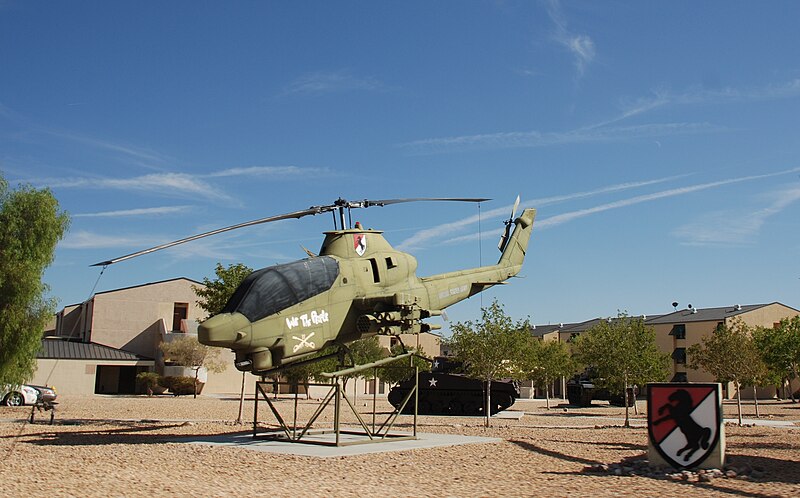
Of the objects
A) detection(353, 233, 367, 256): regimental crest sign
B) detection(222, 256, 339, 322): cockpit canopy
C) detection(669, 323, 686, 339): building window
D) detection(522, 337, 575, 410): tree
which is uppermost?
detection(669, 323, 686, 339): building window

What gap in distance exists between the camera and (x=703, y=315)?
65750 millimetres

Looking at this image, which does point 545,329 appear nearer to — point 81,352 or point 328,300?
point 81,352

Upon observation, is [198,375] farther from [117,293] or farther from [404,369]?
[404,369]

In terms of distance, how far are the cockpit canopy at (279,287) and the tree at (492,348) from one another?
9.81 meters

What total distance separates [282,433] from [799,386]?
190 ft

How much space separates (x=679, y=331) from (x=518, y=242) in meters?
46.6

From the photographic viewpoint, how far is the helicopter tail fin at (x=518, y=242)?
23031 mm

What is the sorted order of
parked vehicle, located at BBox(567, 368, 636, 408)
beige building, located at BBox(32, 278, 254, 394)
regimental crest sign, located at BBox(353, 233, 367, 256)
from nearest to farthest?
regimental crest sign, located at BBox(353, 233, 367, 256), parked vehicle, located at BBox(567, 368, 636, 408), beige building, located at BBox(32, 278, 254, 394)

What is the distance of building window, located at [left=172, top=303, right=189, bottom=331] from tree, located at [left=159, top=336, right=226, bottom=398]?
634 cm

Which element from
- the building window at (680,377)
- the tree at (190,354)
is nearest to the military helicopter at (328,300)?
the tree at (190,354)

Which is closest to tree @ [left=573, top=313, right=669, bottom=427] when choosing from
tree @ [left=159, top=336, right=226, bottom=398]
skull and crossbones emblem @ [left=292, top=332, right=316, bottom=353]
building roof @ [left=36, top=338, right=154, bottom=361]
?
skull and crossbones emblem @ [left=292, top=332, right=316, bottom=353]

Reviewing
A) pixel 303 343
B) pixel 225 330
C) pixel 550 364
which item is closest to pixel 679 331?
pixel 550 364

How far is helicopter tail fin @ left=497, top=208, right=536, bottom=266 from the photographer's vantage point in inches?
907

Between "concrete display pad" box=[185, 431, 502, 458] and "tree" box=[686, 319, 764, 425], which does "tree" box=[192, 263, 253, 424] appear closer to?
"concrete display pad" box=[185, 431, 502, 458]
